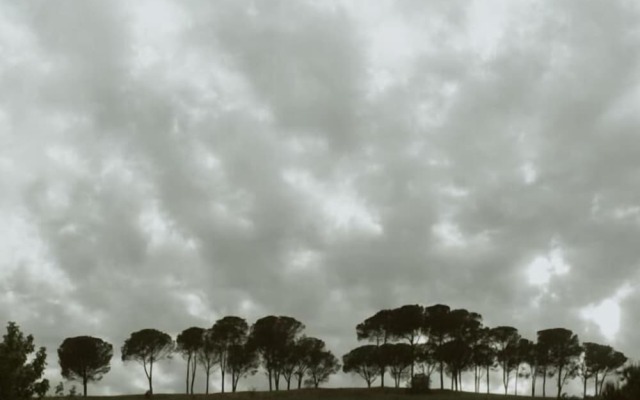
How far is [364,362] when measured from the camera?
119 metres

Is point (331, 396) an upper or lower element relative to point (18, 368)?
lower

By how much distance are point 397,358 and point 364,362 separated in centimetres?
676

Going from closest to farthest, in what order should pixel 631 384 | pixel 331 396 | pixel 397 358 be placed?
pixel 631 384 → pixel 331 396 → pixel 397 358

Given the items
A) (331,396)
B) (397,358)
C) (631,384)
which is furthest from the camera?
(397,358)

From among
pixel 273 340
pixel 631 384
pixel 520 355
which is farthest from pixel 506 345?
pixel 631 384

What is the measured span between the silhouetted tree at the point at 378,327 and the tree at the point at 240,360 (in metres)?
20.1

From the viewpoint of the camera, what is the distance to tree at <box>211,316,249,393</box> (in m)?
119

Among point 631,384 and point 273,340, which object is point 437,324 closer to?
point 273,340

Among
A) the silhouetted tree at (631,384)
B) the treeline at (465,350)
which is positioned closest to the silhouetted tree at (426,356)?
the treeline at (465,350)

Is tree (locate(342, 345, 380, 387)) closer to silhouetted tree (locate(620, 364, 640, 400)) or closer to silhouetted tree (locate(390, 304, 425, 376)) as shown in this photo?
silhouetted tree (locate(390, 304, 425, 376))

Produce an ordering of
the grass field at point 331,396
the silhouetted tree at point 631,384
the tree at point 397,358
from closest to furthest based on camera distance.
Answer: the silhouetted tree at point 631,384 → the grass field at point 331,396 → the tree at point 397,358

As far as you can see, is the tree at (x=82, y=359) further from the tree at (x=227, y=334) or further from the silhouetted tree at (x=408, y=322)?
the silhouetted tree at (x=408, y=322)

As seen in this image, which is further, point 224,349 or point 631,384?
point 224,349

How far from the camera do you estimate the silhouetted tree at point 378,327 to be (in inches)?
4717
